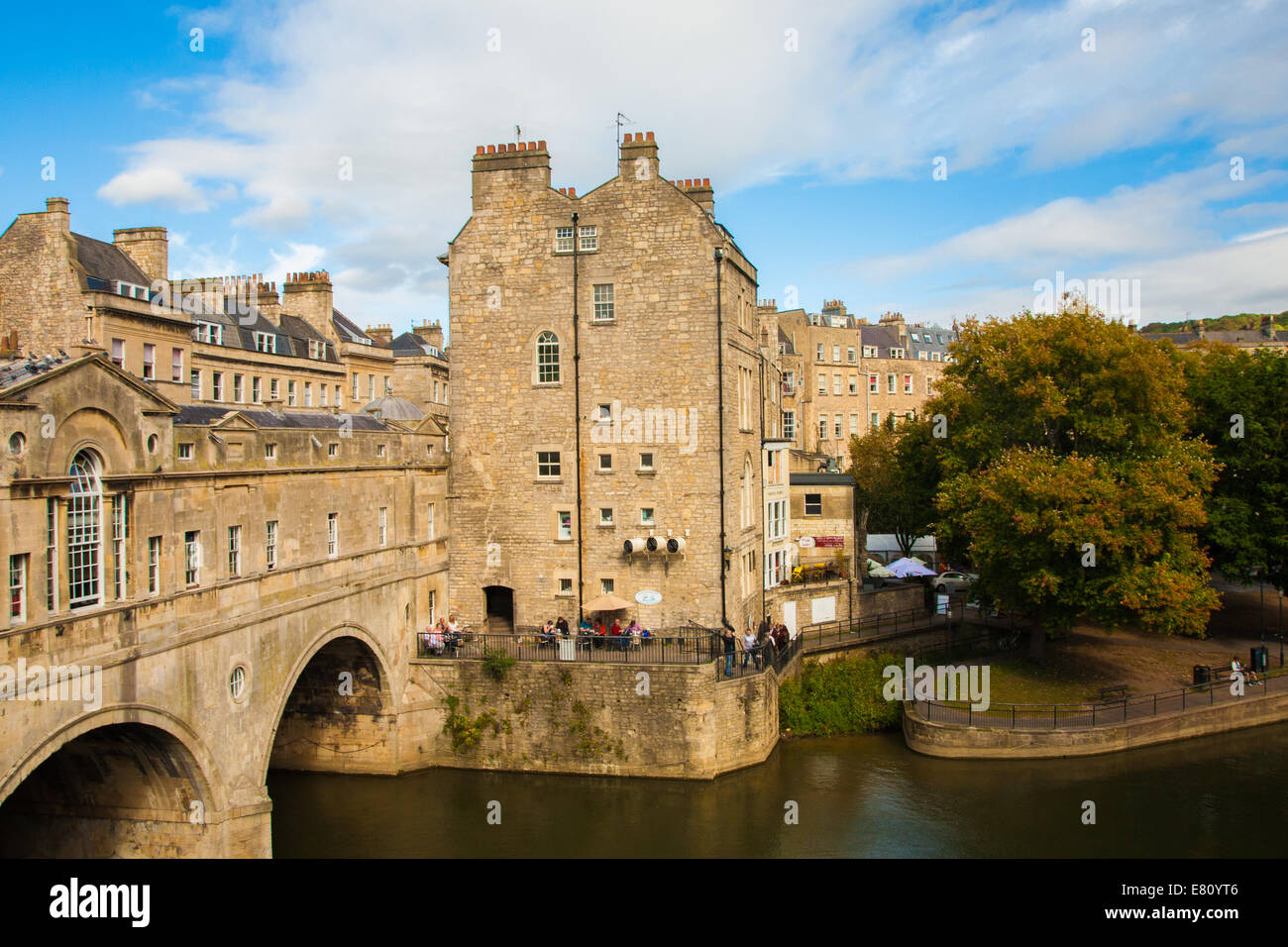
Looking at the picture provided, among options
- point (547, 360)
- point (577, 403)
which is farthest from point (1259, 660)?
point (547, 360)

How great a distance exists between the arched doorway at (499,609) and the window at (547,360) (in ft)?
22.4

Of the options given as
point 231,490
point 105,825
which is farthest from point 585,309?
point 105,825

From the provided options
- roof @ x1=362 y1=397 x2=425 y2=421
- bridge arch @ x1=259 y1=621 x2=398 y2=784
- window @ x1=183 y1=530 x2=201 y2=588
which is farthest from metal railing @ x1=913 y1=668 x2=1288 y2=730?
window @ x1=183 y1=530 x2=201 y2=588

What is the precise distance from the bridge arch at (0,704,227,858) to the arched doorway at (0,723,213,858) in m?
0.02

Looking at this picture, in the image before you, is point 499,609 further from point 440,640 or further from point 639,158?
point 639,158

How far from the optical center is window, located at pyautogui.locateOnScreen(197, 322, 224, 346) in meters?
42.3

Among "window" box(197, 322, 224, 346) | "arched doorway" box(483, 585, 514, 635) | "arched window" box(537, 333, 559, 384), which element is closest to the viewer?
"arched window" box(537, 333, 559, 384)

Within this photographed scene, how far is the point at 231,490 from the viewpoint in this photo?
21125 mm

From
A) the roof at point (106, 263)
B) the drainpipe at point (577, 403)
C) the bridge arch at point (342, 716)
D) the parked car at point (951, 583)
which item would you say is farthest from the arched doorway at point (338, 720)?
the parked car at point (951, 583)

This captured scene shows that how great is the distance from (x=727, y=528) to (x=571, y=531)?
15.9 ft

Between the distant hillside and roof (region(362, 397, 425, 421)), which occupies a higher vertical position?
the distant hillside

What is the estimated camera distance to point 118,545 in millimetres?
17641

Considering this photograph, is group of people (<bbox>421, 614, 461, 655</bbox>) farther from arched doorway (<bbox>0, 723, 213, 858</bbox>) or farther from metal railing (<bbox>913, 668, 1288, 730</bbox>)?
metal railing (<bbox>913, 668, 1288, 730</bbox>)

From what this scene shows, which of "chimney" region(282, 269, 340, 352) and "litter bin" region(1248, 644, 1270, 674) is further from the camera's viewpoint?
"chimney" region(282, 269, 340, 352)
